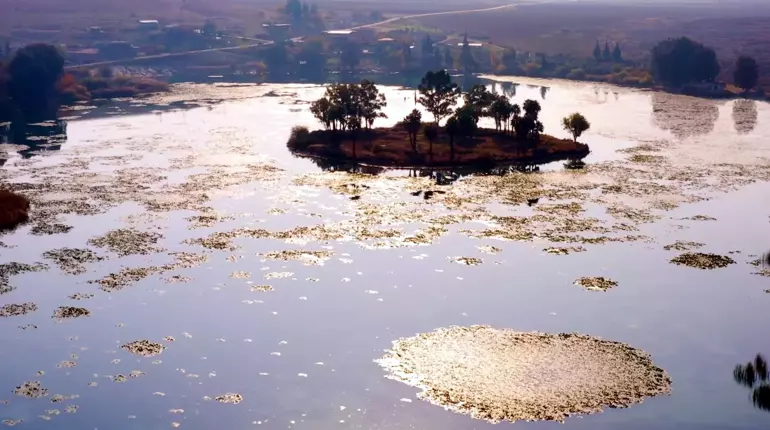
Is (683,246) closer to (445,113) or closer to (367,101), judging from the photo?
(445,113)

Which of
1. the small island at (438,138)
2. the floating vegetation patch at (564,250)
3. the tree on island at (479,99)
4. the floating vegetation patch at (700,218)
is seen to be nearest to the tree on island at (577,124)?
the small island at (438,138)

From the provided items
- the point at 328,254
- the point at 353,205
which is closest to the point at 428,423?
the point at 328,254

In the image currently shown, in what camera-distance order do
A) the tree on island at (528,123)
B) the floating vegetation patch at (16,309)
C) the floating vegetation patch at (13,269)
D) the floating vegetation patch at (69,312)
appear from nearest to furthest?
the floating vegetation patch at (69,312) < the floating vegetation patch at (16,309) < the floating vegetation patch at (13,269) < the tree on island at (528,123)

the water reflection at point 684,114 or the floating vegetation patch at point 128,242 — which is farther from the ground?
the water reflection at point 684,114

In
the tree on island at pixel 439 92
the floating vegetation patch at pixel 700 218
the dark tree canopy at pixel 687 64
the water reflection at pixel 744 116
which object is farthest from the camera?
Answer: the dark tree canopy at pixel 687 64

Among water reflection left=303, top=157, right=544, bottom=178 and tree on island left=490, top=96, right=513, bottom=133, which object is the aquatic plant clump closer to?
water reflection left=303, top=157, right=544, bottom=178

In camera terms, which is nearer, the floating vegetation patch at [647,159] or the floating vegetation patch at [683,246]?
the floating vegetation patch at [683,246]

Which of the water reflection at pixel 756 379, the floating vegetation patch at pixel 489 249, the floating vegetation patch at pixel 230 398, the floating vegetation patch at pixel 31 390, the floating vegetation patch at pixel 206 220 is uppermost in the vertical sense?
the floating vegetation patch at pixel 206 220

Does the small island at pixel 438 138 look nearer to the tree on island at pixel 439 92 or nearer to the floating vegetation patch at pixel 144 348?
the tree on island at pixel 439 92
